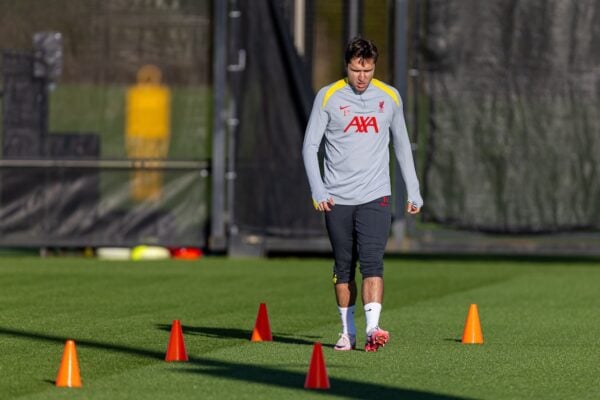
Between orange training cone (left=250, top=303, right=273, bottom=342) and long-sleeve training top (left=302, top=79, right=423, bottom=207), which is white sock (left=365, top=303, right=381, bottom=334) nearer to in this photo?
long-sleeve training top (left=302, top=79, right=423, bottom=207)

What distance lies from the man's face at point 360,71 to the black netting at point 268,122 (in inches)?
444

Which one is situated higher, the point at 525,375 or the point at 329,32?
the point at 329,32

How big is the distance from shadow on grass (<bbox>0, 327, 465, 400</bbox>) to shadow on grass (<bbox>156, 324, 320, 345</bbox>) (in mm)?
1091

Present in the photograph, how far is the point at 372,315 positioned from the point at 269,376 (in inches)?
60.2

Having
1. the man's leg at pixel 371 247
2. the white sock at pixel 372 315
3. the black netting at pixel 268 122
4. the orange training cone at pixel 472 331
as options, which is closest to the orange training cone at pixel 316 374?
the white sock at pixel 372 315

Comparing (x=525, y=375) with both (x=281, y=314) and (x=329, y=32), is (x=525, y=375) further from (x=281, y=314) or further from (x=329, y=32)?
(x=329, y=32)

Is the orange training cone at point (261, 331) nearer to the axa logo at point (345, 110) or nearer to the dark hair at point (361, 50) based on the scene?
the axa logo at point (345, 110)

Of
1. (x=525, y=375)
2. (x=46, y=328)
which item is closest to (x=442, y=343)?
(x=525, y=375)

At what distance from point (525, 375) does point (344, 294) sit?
1.77 meters

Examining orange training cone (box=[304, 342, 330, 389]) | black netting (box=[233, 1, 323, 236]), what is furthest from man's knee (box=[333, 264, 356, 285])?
black netting (box=[233, 1, 323, 236])

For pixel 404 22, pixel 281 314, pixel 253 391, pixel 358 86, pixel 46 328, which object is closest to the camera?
pixel 253 391

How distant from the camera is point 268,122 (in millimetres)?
22156

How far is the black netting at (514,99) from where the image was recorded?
22062 millimetres

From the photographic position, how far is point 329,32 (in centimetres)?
2202
